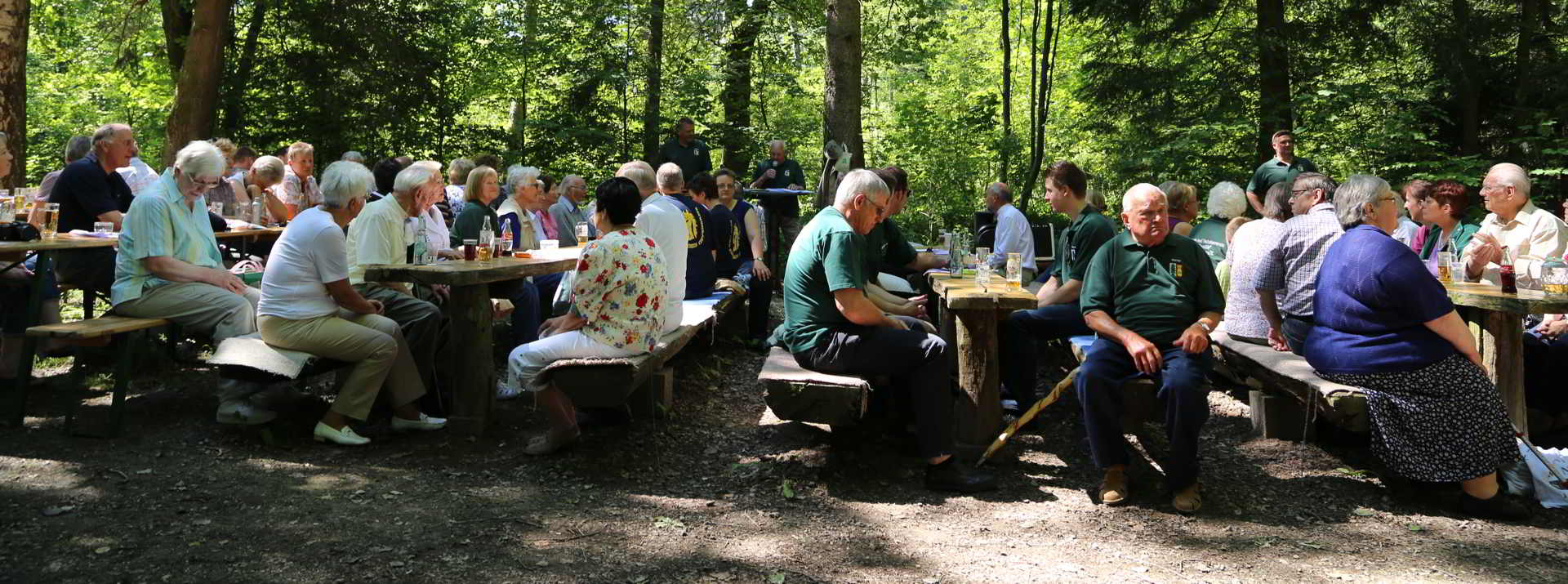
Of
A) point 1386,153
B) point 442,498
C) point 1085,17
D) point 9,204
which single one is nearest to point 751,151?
point 1085,17

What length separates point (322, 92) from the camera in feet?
44.4

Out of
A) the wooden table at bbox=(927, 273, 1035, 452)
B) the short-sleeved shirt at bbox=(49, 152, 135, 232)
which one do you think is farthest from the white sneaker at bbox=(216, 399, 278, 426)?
the wooden table at bbox=(927, 273, 1035, 452)

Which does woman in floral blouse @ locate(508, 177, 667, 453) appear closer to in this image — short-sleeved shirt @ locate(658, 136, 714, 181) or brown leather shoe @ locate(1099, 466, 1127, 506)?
brown leather shoe @ locate(1099, 466, 1127, 506)

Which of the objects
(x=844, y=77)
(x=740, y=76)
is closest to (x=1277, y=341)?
(x=844, y=77)

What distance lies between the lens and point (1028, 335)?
17.9 ft

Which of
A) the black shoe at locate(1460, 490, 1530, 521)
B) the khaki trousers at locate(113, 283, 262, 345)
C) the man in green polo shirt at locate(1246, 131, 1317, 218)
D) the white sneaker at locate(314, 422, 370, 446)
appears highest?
the man in green polo shirt at locate(1246, 131, 1317, 218)

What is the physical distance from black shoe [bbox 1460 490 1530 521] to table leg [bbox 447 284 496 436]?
4183 mm

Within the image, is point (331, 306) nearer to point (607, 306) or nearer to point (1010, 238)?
point (607, 306)

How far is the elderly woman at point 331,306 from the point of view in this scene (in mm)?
4523

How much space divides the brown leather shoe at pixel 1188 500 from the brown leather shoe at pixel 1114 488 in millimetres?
195

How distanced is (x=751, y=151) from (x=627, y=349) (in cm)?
1081

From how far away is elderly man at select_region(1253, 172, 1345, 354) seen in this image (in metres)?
4.79

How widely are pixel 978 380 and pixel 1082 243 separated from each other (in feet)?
3.61

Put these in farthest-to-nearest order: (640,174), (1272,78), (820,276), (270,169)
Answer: (1272,78), (270,169), (640,174), (820,276)
